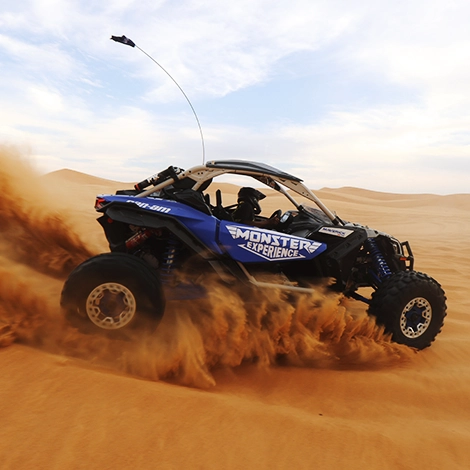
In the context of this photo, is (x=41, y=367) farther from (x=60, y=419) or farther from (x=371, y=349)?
(x=371, y=349)

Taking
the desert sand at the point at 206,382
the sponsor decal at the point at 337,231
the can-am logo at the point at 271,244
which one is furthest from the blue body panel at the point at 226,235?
the sponsor decal at the point at 337,231

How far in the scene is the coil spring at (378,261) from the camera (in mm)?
4281

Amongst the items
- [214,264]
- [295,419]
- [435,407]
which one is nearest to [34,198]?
[214,264]

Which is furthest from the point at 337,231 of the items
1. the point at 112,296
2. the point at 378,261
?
the point at 112,296

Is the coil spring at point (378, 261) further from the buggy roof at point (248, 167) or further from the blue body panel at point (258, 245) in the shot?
the buggy roof at point (248, 167)

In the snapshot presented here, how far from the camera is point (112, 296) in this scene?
331cm

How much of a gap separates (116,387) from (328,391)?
1.63 metres

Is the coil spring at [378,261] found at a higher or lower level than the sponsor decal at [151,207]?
lower

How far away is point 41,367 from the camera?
9.23ft

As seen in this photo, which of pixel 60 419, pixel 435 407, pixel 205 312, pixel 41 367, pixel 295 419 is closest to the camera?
pixel 60 419

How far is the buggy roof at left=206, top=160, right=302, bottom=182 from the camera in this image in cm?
369

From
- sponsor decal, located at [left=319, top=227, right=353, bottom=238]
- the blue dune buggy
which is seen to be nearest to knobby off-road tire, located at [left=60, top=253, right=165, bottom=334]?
the blue dune buggy

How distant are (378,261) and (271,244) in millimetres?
1317

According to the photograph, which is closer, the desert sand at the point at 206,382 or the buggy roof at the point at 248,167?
the desert sand at the point at 206,382
